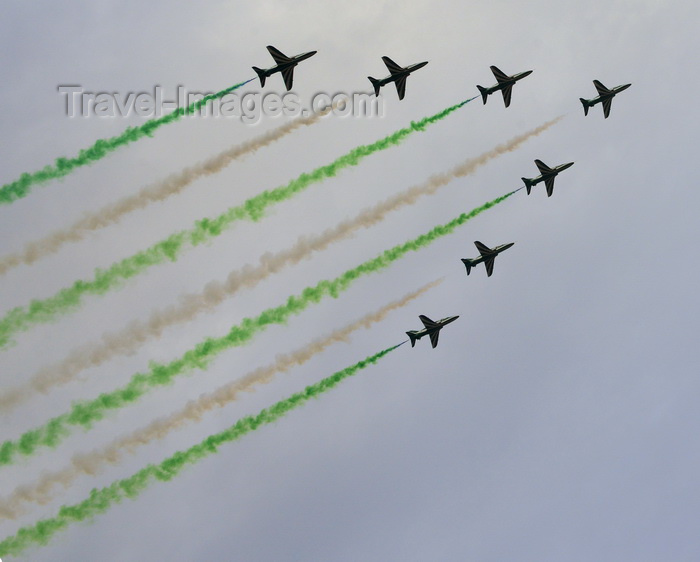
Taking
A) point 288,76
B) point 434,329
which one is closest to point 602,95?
point 434,329

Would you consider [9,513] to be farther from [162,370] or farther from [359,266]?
[359,266]

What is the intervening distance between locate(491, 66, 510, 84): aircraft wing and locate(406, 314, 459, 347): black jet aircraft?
79.1 feet

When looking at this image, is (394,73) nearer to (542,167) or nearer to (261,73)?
(261,73)

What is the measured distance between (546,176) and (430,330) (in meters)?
21.4

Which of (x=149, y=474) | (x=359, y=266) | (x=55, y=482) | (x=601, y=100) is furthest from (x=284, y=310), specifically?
(x=601, y=100)

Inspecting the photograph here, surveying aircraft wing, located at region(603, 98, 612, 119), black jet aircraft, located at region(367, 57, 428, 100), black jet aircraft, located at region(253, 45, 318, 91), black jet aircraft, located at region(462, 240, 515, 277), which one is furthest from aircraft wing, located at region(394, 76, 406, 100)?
aircraft wing, located at region(603, 98, 612, 119)

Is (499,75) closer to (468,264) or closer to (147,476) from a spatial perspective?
(468,264)

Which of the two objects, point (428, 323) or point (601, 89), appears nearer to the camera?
point (428, 323)

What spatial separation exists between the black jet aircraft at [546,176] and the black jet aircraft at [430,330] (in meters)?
16.8

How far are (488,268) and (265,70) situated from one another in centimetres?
3379

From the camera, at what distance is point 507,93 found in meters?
110

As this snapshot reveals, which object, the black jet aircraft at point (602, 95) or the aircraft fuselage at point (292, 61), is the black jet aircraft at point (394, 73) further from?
the black jet aircraft at point (602, 95)

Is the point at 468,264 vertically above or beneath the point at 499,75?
beneath

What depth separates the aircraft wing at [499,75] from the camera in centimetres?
10869
